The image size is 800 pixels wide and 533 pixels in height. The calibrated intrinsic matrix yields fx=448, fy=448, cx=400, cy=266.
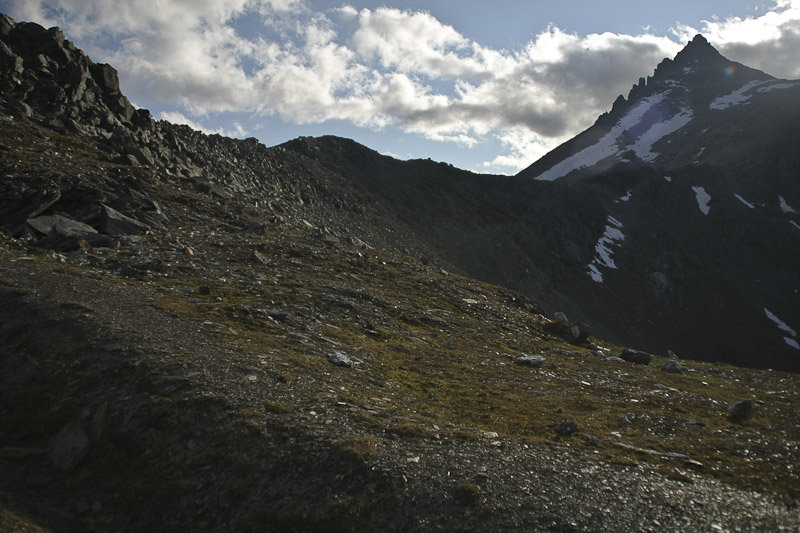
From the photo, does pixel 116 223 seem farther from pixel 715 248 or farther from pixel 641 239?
pixel 715 248

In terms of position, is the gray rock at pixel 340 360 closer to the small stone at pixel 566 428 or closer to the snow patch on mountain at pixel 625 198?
the small stone at pixel 566 428

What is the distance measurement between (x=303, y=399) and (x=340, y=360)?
4.88 meters

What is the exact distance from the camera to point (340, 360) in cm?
1700

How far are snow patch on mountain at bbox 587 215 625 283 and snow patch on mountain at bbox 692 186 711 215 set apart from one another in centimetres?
3548

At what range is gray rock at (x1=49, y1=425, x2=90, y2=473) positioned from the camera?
9.80 m

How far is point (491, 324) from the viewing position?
104ft

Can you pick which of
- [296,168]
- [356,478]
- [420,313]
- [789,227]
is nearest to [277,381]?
[356,478]

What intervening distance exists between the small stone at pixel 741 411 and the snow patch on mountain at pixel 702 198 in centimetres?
14217

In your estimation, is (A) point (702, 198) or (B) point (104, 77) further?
(A) point (702, 198)

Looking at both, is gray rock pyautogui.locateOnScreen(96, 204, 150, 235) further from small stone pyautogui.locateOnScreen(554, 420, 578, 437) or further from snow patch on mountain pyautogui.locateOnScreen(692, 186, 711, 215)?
snow patch on mountain pyautogui.locateOnScreen(692, 186, 711, 215)

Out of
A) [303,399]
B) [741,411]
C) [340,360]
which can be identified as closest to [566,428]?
[303,399]

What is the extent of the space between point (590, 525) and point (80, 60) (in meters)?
66.0

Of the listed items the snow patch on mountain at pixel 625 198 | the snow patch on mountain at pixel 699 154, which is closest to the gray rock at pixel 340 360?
the snow patch on mountain at pixel 625 198

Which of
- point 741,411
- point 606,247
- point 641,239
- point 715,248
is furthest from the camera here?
point 715,248
